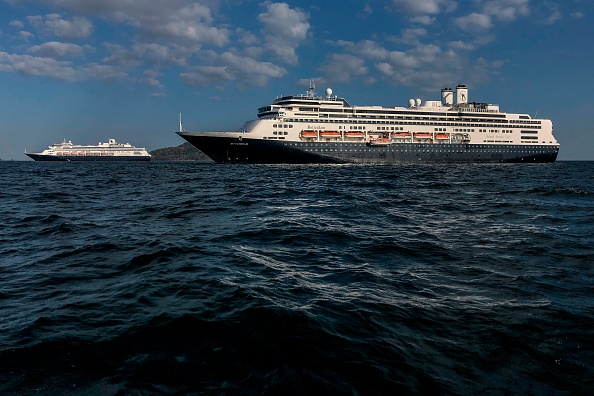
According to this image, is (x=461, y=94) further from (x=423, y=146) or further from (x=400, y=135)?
(x=400, y=135)

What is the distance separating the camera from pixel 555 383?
361 centimetres

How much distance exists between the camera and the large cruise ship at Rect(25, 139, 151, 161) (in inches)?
4929

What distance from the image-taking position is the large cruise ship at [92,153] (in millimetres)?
125188

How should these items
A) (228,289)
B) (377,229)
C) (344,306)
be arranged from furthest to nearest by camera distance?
(377,229), (228,289), (344,306)

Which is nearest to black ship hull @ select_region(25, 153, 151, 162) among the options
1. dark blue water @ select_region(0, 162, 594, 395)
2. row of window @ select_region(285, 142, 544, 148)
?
row of window @ select_region(285, 142, 544, 148)

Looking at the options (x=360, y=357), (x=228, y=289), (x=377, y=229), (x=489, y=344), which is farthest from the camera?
(x=377, y=229)

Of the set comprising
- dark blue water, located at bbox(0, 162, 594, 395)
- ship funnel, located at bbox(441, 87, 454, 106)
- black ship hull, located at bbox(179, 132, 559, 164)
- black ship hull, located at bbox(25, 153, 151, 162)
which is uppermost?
ship funnel, located at bbox(441, 87, 454, 106)

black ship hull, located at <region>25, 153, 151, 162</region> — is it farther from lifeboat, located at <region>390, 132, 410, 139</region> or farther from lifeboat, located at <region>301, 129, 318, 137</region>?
lifeboat, located at <region>390, 132, 410, 139</region>

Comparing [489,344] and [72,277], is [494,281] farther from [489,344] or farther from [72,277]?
[72,277]

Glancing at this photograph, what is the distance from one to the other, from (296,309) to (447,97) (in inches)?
3683

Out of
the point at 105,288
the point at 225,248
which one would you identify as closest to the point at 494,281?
the point at 225,248

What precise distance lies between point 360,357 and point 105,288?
446 centimetres

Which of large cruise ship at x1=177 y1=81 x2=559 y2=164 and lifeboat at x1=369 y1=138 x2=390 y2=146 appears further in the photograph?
lifeboat at x1=369 y1=138 x2=390 y2=146

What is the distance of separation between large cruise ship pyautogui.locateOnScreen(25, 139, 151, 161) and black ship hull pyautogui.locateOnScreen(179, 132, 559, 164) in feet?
261
